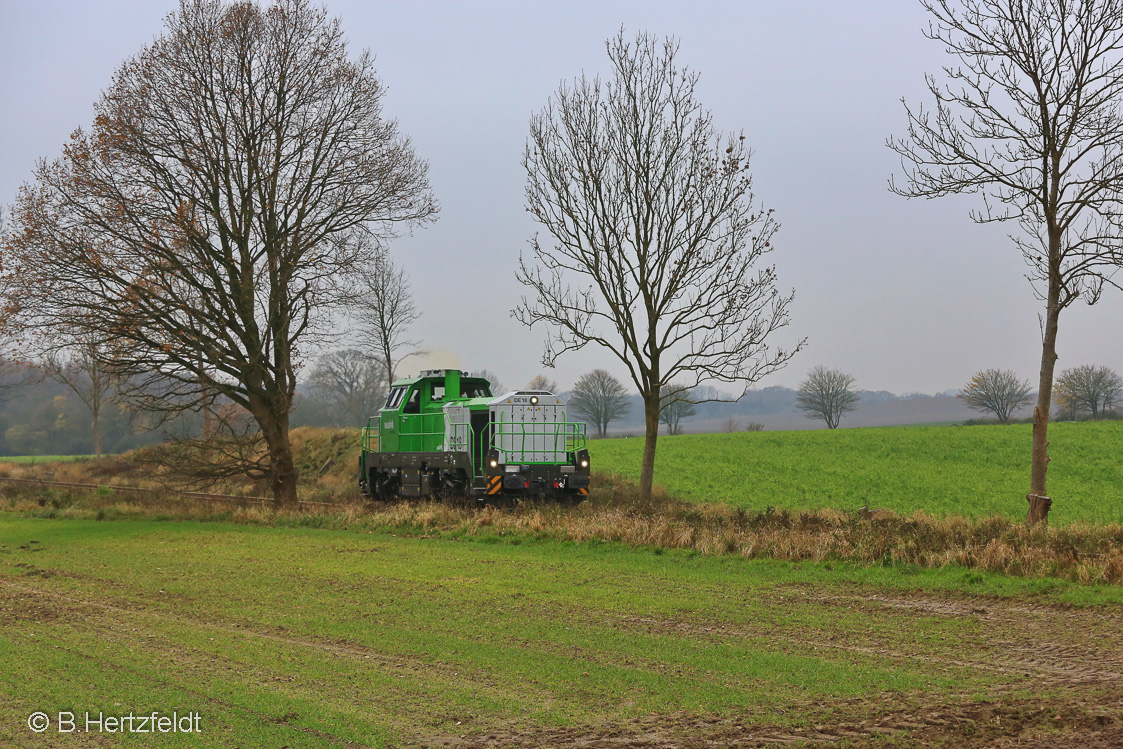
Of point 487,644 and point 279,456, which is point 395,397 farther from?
point 487,644

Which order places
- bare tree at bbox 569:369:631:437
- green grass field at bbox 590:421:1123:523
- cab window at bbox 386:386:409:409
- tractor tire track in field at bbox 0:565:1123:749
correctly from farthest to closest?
bare tree at bbox 569:369:631:437, green grass field at bbox 590:421:1123:523, cab window at bbox 386:386:409:409, tractor tire track in field at bbox 0:565:1123:749

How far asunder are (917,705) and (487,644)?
4.50m

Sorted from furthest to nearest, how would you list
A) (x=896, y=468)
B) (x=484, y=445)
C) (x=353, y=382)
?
(x=353, y=382) → (x=896, y=468) → (x=484, y=445)

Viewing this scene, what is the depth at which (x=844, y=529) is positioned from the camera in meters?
15.6

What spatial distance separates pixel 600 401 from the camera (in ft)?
297

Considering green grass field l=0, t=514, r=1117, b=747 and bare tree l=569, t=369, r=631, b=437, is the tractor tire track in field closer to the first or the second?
green grass field l=0, t=514, r=1117, b=747

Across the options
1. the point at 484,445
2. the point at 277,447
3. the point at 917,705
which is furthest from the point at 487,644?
the point at 277,447

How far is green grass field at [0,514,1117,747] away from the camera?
23.9ft

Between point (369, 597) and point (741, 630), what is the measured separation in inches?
217

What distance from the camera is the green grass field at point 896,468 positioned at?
3142cm

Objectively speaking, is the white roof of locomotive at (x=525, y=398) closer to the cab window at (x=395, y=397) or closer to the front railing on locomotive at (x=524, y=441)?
the front railing on locomotive at (x=524, y=441)

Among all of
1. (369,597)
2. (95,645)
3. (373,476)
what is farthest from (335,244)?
(95,645)

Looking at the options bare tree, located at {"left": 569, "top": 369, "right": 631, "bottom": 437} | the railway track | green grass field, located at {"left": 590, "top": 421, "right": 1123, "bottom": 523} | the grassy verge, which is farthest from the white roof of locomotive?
bare tree, located at {"left": 569, "top": 369, "right": 631, "bottom": 437}

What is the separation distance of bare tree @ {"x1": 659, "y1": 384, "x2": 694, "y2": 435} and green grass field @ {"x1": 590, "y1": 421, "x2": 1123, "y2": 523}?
353 cm
